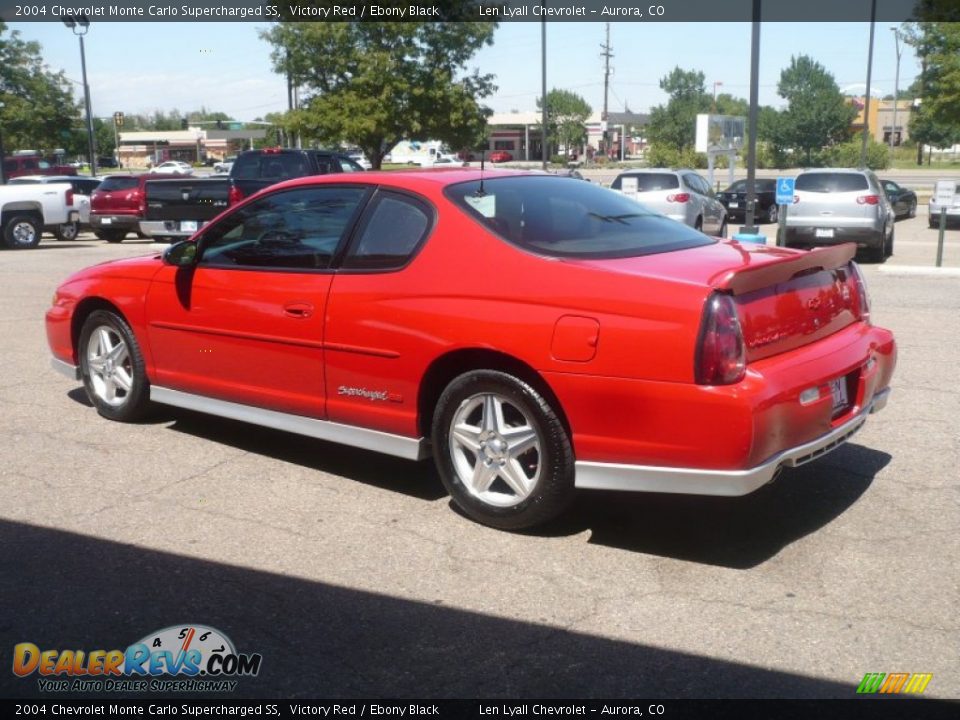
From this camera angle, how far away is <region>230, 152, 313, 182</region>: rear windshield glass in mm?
18594

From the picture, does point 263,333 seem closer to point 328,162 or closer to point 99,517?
point 99,517

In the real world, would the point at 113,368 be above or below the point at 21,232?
above

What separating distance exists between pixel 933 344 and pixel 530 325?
5.83m

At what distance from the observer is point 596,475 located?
426 cm

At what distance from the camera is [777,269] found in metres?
4.29

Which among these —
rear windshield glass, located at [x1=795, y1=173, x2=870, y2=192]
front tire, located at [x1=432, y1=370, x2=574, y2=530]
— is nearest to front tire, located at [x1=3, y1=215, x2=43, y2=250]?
rear windshield glass, located at [x1=795, y1=173, x2=870, y2=192]

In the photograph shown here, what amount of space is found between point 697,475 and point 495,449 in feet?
3.14

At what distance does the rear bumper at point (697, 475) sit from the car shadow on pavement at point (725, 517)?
0.40m

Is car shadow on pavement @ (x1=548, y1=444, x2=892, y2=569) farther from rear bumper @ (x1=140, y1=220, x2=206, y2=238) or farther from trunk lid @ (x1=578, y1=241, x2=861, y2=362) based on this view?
rear bumper @ (x1=140, y1=220, x2=206, y2=238)

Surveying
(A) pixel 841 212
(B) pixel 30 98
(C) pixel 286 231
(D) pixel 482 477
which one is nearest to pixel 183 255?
(C) pixel 286 231

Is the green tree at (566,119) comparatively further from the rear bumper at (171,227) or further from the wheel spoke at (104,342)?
the wheel spoke at (104,342)

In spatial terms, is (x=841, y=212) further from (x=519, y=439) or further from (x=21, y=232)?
(x=21, y=232)

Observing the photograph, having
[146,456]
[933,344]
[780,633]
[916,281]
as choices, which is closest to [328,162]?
[916,281]

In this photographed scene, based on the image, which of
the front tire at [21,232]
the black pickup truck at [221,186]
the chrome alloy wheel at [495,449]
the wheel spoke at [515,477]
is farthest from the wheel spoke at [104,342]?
the front tire at [21,232]
